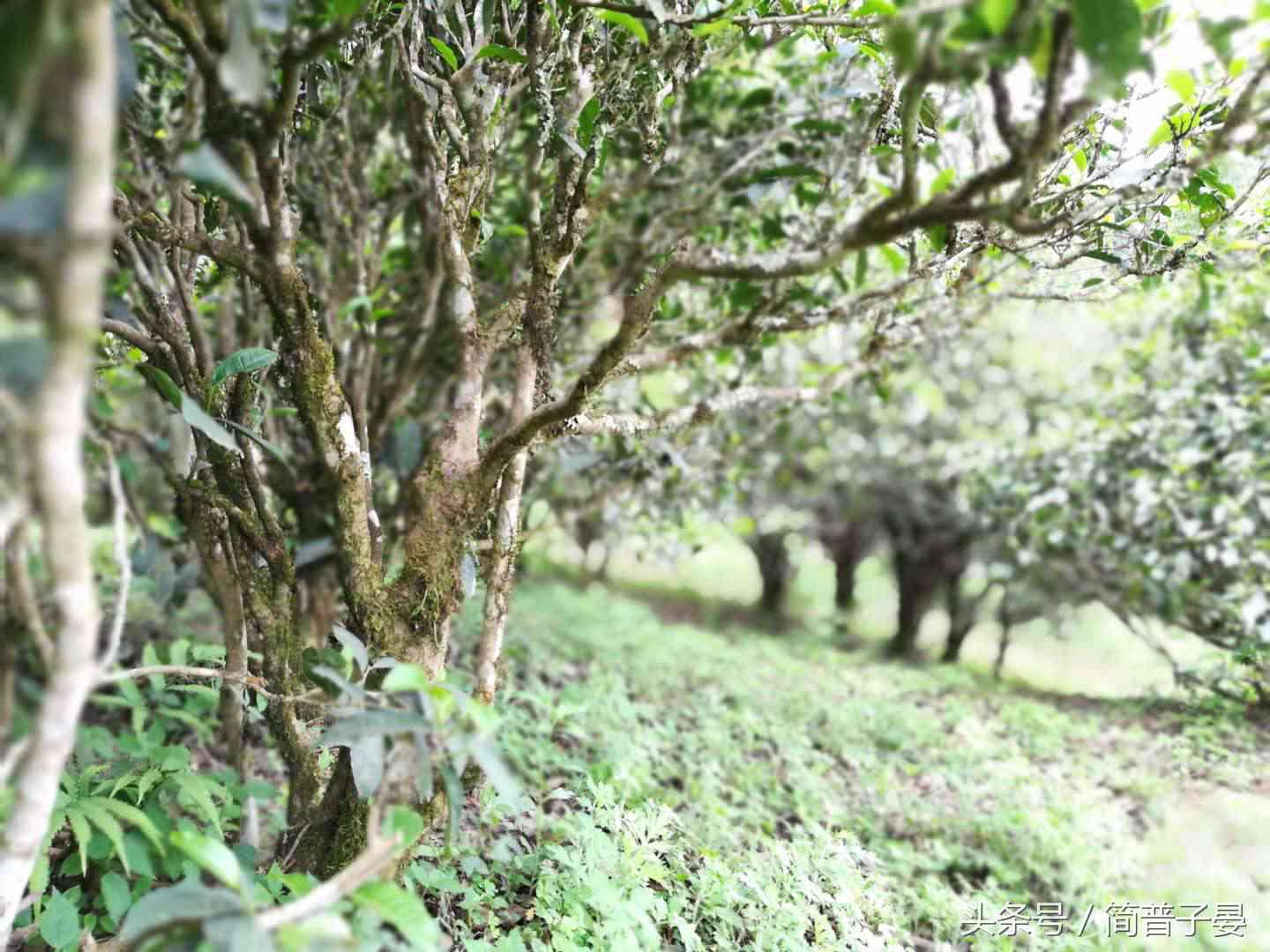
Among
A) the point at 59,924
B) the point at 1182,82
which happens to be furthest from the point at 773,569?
the point at 59,924

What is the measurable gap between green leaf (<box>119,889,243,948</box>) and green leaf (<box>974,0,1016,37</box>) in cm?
155

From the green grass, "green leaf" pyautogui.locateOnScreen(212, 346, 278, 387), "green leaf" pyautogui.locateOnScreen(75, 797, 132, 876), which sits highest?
"green leaf" pyautogui.locateOnScreen(212, 346, 278, 387)

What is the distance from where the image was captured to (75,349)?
0.83m

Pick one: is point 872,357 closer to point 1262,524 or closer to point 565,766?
point 565,766

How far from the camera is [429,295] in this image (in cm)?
243

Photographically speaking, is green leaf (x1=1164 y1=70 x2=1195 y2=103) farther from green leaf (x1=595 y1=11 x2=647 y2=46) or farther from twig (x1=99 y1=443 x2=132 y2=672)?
twig (x1=99 y1=443 x2=132 y2=672)

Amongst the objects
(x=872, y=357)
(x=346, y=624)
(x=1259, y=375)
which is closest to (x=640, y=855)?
(x=346, y=624)

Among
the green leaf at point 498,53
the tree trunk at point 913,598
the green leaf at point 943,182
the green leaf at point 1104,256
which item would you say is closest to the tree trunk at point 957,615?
the tree trunk at point 913,598

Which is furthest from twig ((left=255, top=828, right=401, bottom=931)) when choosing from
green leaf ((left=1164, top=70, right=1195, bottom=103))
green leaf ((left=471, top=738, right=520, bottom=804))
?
green leaf ((left=1164, top=70, right=1195, bottom=103))

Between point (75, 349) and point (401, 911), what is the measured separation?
0.84 m

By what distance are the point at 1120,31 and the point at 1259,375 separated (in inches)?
145

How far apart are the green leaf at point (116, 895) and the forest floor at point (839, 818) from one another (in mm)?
606

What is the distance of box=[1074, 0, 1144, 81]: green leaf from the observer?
101 cm

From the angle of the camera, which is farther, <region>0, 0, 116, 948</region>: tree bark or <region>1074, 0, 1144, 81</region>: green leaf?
<region>1074, 0, 1144, 81</region>: green leaf
